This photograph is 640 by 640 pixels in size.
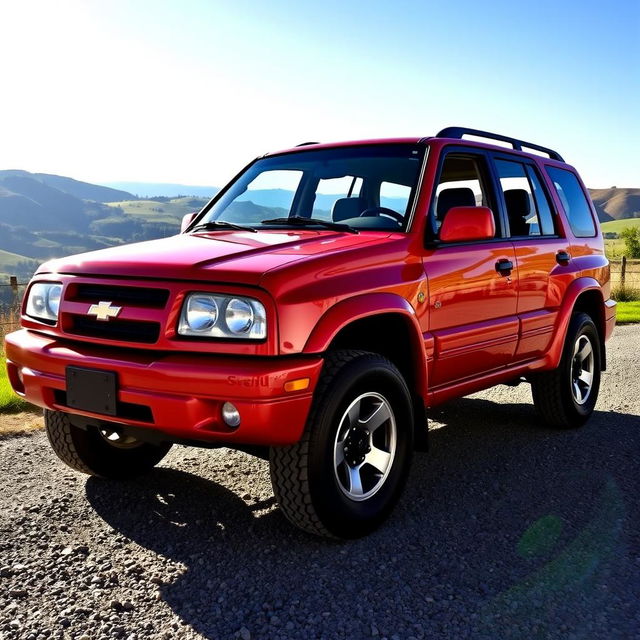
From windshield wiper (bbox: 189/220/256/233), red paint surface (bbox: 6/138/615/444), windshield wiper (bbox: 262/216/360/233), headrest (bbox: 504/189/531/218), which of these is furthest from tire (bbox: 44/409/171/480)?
headrest (bbox: 504/189/531/218)

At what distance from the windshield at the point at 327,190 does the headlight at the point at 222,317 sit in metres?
1.15

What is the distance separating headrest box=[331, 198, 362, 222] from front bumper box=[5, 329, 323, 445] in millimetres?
1365

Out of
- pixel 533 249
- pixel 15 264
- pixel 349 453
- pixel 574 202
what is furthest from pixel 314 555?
pixel 15 264

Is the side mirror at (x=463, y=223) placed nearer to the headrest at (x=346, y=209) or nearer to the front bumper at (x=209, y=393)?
the headrest at (x=346, y=209)

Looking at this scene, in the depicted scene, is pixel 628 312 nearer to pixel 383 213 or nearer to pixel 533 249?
pixel 533 249

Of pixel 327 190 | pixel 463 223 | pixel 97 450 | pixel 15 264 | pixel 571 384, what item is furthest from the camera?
pixel 15 264

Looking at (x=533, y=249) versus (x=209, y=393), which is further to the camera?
(x=533, y=249)

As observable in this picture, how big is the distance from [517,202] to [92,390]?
316 centimetres

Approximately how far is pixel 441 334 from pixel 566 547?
1.20m

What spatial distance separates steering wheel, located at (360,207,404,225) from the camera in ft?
12.3

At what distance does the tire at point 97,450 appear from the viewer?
12.1 ft

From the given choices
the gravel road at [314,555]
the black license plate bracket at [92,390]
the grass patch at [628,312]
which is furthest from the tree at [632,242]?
the black license plate bracket at [92,390]

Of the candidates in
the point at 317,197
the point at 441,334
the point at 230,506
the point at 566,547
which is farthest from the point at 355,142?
the point at 566,547

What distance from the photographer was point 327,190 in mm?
4312
